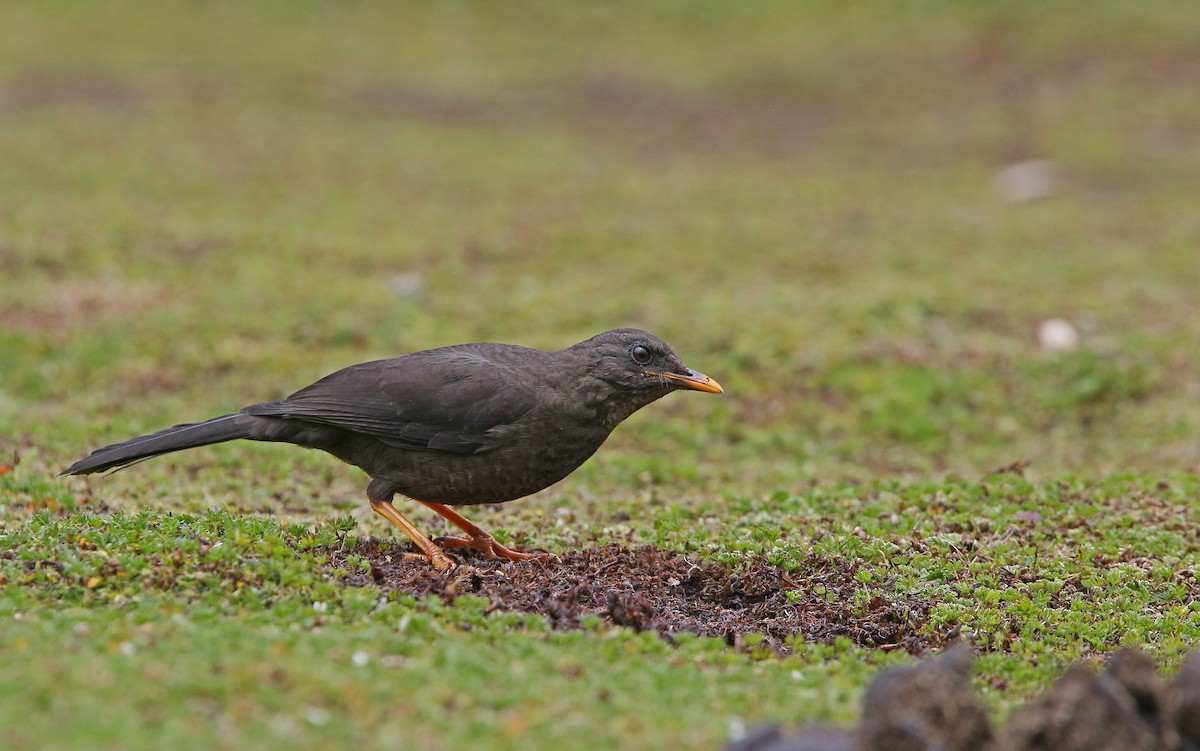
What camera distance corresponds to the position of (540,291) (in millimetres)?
15570

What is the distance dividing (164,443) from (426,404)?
1.55 meters

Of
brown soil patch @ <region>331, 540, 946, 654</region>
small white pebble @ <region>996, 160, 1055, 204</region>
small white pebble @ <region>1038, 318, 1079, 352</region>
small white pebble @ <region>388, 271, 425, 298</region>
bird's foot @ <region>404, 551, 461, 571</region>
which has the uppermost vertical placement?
small white pebble @ <region>388, 271, 425, 298</region>

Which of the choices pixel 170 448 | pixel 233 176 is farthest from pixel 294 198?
pixel 170 448

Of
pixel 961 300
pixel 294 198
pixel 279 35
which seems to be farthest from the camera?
pixel 279 35

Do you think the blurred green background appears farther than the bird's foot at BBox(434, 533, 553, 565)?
Yes

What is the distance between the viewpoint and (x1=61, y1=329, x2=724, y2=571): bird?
754 centimetres

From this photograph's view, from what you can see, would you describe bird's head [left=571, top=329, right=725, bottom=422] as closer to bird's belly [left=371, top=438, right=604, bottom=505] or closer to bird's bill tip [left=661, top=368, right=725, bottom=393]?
bird's bill tip [left=661, top=368, right=725, bottom=393]

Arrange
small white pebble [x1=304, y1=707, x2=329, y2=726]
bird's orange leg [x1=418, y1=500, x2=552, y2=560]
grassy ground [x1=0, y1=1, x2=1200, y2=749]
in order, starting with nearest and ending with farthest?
small white pebble [x1=304, y1=707, x2=329, y2=726]
grassy ground [x1=0, y1=1, x2=1200, y2=749]
bird's orange leg [x1=418, y1=500, x2=552, y2=560]

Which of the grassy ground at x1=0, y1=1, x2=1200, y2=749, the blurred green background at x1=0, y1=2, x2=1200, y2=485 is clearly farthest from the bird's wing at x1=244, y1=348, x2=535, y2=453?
the blurred green background at x1=0, y1=2, x2=1200, y2=485

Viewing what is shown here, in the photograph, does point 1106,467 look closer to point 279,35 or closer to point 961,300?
point 961,300

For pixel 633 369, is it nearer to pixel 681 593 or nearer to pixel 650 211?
pixel 681 593

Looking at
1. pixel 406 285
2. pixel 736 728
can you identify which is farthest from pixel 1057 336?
pixel 736 728

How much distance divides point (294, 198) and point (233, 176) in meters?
1.65

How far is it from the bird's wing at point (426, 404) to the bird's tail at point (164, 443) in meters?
0.19
